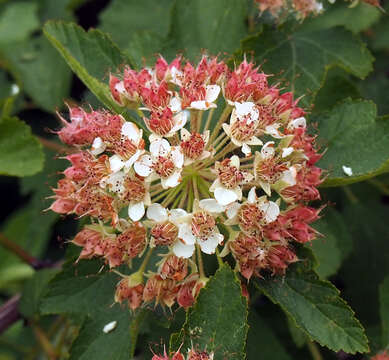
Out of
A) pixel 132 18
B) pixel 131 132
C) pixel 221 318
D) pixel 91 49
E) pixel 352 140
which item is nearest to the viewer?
pixel 221 318

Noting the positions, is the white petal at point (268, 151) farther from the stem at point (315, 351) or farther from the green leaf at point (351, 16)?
the green leaf at point (351, 16)

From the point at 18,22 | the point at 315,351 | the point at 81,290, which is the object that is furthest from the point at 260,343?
the point at 18,22

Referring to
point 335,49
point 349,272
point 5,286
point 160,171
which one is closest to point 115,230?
point 160,171

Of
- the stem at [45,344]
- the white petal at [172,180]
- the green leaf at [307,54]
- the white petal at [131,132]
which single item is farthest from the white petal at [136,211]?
the stem at [45,344]

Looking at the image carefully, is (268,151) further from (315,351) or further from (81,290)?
(315,351)

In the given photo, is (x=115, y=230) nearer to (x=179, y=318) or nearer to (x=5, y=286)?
(x=179, y=318)

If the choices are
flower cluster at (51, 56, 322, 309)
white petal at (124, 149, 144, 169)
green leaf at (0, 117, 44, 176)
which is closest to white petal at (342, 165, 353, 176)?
flower cluster at (51, 56, 322, 309)
